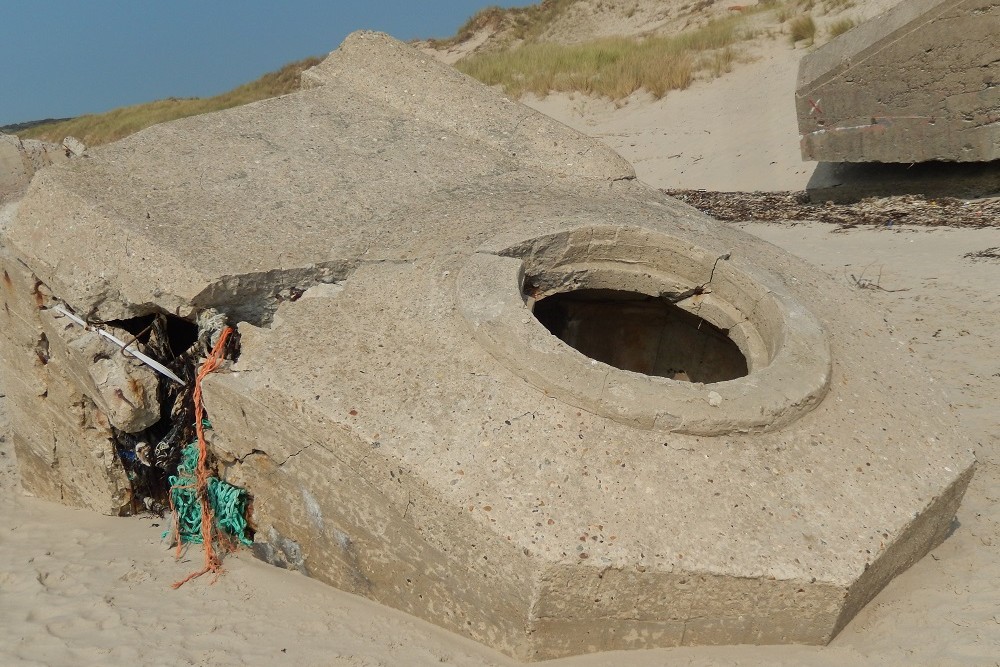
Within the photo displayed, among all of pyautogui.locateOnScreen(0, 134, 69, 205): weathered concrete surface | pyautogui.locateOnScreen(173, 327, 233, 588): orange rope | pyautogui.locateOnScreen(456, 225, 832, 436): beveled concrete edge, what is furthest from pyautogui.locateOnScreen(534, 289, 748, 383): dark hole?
pyautogui.locateOnScreen(0, 134, 69, 205): weathered concrete surface

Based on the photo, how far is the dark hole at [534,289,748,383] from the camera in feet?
13.2

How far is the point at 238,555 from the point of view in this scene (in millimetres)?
3201

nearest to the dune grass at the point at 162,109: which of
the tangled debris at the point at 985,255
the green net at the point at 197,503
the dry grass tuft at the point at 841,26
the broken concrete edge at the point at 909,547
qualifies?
the dry grass tuft at the point at 841,26

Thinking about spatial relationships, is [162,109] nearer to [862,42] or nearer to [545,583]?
[862,42]

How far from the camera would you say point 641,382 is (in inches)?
108

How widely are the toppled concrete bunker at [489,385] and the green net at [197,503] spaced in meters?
0.09

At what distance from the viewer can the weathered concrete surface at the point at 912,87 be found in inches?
265

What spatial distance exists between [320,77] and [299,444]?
9.42ft

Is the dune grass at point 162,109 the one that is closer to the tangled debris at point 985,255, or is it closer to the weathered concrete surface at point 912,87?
the weathered concrete surface at point 912,87

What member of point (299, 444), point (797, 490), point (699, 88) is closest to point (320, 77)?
point (299, 444)

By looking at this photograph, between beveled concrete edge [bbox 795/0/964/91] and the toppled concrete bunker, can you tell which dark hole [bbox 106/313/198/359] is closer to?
the toppled concrete bunker

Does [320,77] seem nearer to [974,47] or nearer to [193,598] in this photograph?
[193,598]

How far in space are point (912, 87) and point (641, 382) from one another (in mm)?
5819

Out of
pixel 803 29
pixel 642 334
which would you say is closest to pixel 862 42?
pixel 642 334
